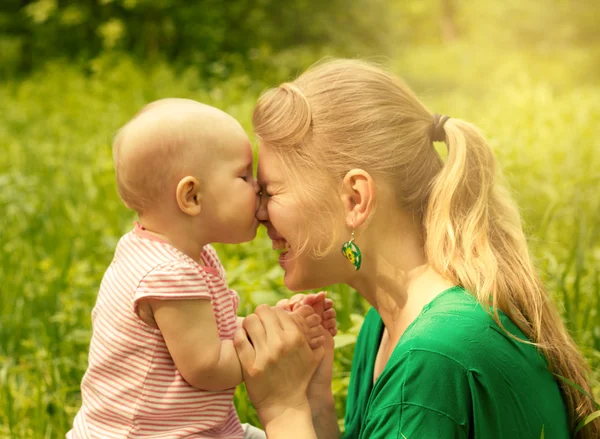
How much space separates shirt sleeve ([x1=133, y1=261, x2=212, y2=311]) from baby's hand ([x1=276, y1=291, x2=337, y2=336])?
1.32 feet

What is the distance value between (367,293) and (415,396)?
1.78ft

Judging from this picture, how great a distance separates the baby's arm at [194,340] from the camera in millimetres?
1858

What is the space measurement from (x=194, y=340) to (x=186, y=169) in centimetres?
42

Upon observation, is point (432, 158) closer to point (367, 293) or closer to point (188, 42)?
point (367, 293)

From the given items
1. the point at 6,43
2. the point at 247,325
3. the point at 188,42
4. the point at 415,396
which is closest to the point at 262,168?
the point at 247,325

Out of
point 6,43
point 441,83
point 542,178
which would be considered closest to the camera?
point 542,178

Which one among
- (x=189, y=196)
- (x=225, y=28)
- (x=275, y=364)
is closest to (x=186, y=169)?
(x=189, y=196)

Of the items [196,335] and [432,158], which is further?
[432,158]

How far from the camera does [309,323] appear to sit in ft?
7.11

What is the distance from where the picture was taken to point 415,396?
1.67m

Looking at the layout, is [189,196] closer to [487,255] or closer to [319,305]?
[319,305]

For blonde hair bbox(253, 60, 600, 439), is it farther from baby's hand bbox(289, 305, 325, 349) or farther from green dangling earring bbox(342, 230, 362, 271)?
baby's hand bbox(289, 305, 325, 349)

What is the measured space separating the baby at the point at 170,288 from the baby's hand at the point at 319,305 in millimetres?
259

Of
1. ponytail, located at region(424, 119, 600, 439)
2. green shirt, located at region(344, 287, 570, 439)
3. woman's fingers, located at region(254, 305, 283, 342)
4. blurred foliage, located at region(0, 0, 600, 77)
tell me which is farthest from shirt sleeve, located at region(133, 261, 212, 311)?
blurred foliage, located at region(0, 0, 600, 77)
